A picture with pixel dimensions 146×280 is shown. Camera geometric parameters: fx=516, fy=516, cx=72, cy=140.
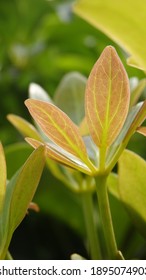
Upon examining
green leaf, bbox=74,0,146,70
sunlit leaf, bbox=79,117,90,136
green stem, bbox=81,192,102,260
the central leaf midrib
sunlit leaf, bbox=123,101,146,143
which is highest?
green leaf, bbox=74,0,146,70

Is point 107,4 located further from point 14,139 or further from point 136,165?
point 14,139

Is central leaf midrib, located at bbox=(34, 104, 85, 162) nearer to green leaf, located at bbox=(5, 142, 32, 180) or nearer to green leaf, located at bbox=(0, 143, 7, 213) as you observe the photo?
green leaf, located at bbox=(0, 143, 7, 213)

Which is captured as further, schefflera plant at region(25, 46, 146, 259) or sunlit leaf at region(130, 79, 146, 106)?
sunlit leaf at region(130, 79, 146, 106)

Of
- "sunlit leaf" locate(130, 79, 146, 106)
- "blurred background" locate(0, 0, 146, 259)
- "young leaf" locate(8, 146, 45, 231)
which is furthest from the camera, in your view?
"blurred background" locate(0, 0, 146, 259)

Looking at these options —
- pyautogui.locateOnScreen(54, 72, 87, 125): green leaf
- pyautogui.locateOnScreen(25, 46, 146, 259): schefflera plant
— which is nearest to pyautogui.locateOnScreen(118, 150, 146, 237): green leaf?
pyautogui.locateOnScreen(25, 46, 146, 259): schefflera plant

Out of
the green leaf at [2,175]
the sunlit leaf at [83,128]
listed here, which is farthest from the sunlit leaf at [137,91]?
the green leaf at [2,175]
